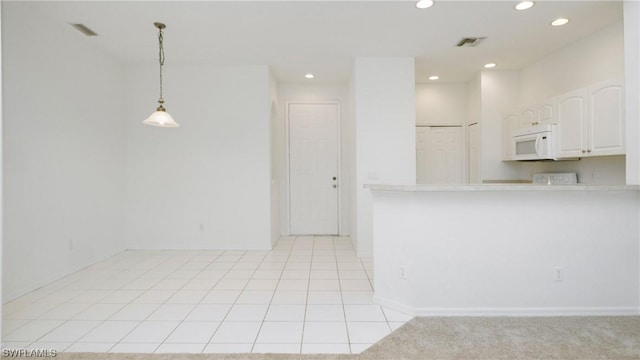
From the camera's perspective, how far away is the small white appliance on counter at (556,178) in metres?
4.03

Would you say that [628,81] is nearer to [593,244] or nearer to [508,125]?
[593,244]

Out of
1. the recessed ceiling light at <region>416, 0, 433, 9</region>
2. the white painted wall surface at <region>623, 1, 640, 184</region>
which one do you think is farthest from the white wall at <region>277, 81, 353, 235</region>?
the white painted wall surface at <region>623, 1, 640, 184</region>

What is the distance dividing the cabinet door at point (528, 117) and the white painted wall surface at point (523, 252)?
2043 millimetres

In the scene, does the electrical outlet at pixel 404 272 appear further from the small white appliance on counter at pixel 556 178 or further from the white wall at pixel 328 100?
the white wall at pixel 328 100

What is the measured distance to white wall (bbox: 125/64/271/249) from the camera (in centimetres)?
480

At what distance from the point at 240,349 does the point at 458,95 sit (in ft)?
17.3

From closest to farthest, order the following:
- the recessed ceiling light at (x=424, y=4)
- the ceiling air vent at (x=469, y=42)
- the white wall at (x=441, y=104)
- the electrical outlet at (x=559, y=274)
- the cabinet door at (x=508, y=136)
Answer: the electrical outlet at (x=559, y=274)
the recessed ceiling light at (x=424, y=4)
the ceiling air vent at (x=469, y=42)
the cabinet door at (x=508, y=136)
the white wall at (x=441, y=104)

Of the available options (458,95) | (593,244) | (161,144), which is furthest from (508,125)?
(161,144)

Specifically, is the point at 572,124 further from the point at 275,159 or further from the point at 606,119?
the point at 275,159

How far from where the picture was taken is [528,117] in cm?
A: 447

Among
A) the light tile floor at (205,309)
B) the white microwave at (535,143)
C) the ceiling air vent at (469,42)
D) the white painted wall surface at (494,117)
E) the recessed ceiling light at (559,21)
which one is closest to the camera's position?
the light tile floor at (205,309)

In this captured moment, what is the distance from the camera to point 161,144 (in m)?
4.82

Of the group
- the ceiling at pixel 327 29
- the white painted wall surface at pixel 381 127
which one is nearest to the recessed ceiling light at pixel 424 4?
the ceiling at pixel 327 29

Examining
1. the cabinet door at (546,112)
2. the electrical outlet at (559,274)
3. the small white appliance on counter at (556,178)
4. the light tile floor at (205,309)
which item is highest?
the cabinet door at (546,112)
